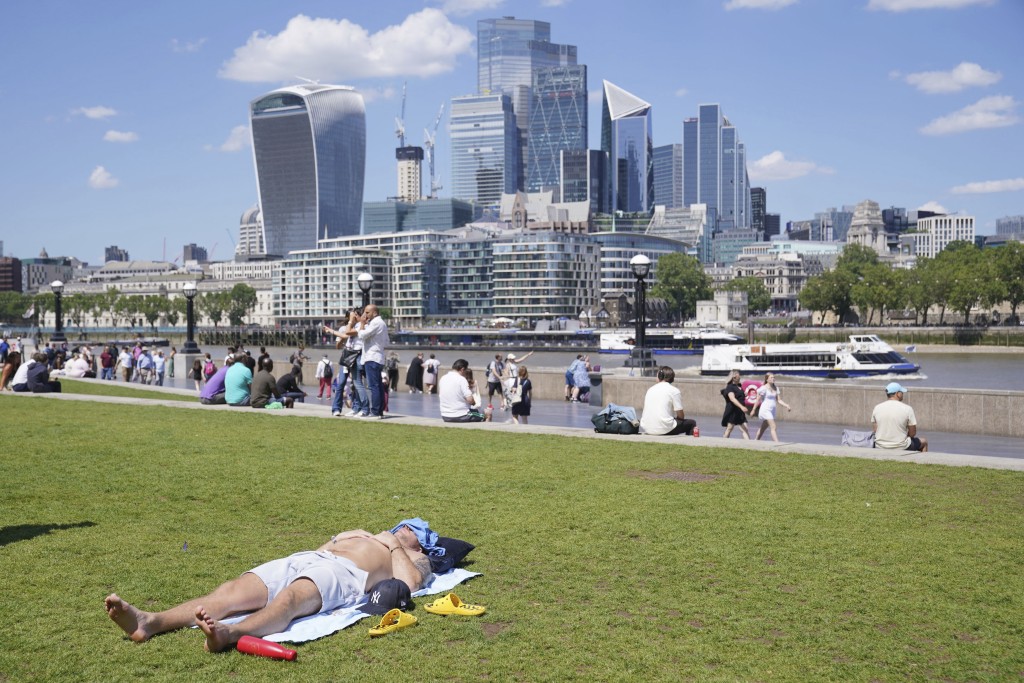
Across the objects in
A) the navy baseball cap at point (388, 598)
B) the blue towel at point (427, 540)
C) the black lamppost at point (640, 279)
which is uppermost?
the black lamppost at point (640, 279)

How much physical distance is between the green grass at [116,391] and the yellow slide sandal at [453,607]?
20789 millimetres

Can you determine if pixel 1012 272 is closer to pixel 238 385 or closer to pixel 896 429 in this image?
pixel 238 385

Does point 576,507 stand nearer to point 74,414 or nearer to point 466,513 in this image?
point 466,513

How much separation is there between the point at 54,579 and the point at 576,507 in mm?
5128

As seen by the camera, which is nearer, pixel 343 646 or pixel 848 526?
pixel 343 646

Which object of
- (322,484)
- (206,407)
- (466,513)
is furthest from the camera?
(206,407)

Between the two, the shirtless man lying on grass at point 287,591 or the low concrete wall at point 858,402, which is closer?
the shirtless man lying on grass at point 287,591

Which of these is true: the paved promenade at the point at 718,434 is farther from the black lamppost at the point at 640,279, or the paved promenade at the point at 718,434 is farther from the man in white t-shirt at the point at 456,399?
the black lamppost at the point at 640,279

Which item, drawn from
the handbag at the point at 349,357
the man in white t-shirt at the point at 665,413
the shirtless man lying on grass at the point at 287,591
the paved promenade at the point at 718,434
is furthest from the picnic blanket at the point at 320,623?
the handbag at the point at 349,357

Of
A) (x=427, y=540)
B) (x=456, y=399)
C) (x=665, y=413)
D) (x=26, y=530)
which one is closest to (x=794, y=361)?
(x=456, y=399)

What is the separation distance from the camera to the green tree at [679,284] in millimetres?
195875

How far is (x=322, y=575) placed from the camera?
6.98 m

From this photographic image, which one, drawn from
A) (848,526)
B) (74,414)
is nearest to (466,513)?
(848,526)

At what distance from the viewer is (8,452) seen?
13445mm
